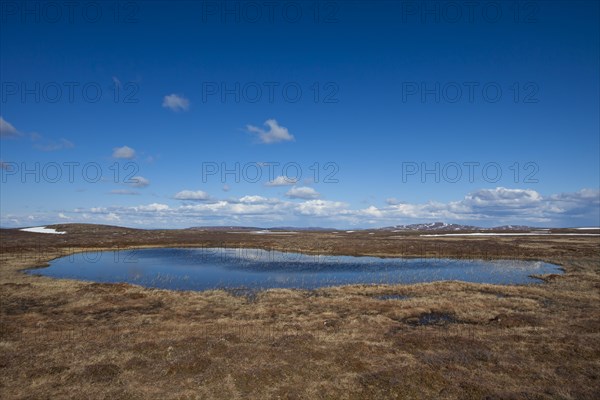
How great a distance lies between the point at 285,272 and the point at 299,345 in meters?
28.3

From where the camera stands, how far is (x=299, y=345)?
17266 mm

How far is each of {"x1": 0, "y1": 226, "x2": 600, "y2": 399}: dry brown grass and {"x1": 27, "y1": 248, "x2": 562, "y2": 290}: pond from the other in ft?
25.2

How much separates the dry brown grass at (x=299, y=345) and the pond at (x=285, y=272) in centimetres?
769

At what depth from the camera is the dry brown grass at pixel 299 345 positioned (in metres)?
13.0

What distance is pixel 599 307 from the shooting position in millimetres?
24453

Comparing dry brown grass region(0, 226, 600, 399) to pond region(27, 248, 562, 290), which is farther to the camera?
pond region(27, 248, 562, 290)

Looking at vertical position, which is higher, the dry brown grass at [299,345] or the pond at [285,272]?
the pond at [285,272]

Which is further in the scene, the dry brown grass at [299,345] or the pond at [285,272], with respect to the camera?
the pond at [285,272]

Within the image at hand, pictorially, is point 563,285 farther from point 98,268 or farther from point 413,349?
point 98,268

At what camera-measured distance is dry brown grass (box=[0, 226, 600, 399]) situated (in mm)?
13039

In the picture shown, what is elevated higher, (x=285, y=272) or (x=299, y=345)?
(x=285, y=272)

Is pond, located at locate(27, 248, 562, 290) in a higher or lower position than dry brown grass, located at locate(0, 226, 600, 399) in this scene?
higher

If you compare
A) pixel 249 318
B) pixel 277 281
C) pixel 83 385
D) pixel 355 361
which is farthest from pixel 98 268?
pixel 355 361

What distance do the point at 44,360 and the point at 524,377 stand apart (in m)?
19.5
